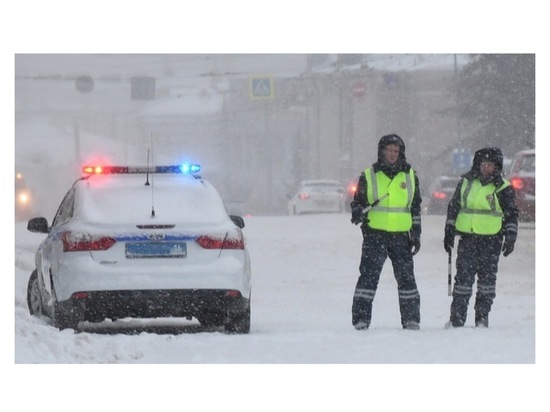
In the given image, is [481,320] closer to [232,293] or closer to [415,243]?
[415,243]

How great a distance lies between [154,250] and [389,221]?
189 centimetres

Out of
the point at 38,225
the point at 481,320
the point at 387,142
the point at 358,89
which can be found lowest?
the point at 481,320

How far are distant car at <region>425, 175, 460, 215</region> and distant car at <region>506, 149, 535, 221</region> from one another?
46.0 ft

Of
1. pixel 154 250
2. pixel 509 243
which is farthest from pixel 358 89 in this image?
pixel 154 250

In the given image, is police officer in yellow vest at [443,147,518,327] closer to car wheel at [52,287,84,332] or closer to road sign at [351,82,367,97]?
car wheel at [52,287,84,332]

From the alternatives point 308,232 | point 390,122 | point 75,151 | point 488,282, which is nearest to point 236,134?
point 390,122

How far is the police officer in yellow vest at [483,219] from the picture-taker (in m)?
10.9

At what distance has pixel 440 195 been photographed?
3819 centimetres

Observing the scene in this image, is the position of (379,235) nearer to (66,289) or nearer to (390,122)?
(66,289)

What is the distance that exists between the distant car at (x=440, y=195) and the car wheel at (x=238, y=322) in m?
27.4

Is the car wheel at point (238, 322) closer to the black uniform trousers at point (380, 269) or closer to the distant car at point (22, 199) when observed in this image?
the black uniform trousers at point (380, 269)

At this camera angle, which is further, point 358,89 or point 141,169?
point 358,89

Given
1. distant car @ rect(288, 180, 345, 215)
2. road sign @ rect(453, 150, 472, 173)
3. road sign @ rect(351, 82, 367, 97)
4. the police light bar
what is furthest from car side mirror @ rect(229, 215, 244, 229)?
road sign @ rect(351, 82, 367, 97)

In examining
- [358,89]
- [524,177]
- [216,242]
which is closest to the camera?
[216,242]
